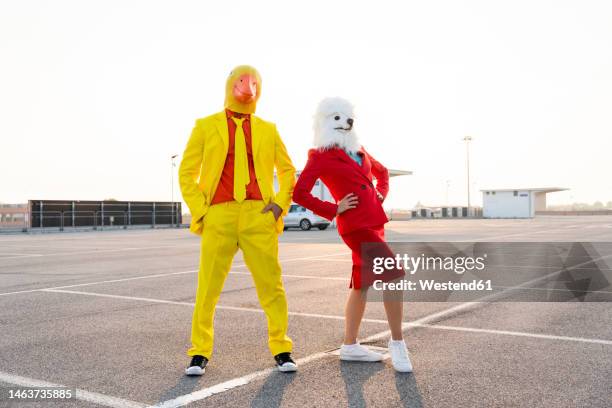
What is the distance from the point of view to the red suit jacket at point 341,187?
4.01 metres

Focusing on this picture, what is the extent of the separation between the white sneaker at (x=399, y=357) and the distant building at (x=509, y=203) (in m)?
69.4

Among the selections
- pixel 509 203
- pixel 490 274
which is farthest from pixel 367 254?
pixel 509 203

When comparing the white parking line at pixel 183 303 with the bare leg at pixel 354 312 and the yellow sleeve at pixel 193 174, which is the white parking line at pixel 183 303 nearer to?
the bare leg at pixel 354 312

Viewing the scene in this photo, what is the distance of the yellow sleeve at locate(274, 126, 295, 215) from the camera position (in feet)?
13.2

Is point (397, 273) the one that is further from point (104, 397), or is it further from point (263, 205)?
point (104, 397)

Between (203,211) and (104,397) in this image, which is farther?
(203,211)

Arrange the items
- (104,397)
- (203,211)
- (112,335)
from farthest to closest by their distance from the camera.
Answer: (112,335) → (203,211) → (104,397)

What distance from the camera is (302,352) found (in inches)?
173

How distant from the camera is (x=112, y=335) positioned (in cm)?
511

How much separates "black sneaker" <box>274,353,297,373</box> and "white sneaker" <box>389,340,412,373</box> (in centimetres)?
68

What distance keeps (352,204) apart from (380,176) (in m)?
0.62

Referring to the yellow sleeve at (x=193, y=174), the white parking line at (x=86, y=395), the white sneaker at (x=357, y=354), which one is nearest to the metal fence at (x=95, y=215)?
the white parking line at (x=86, y=395)

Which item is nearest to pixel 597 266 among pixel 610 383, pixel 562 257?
pixel 562 257

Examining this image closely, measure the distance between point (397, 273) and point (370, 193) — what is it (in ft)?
1.97
